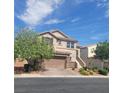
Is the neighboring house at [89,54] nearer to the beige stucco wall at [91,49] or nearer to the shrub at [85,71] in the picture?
the beige stucco wall at [91,49]

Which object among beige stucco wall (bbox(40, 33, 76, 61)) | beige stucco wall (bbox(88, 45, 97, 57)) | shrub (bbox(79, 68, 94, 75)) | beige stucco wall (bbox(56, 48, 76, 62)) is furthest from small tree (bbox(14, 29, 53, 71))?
beige stucco wall (bbox(88, 45, 97, 57))

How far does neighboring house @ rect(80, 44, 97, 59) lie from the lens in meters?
14.3

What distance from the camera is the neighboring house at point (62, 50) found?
37.1ft

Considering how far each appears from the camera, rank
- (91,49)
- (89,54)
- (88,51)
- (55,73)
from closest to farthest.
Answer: (55,73)
(91,49)
(89,54)
(88,51)

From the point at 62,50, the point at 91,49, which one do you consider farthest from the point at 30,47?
the point at 91,49

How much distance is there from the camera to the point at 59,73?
10000 millimetres

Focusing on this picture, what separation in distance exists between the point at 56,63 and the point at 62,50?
4.39ft

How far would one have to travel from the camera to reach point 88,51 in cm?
1478

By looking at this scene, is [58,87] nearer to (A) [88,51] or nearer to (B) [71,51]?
(B) [71,51]

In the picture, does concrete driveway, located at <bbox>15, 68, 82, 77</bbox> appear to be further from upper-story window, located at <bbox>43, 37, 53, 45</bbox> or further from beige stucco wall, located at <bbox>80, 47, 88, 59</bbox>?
beige stucco wall, located at <bbox>80, 47, 88, 59</bbox>
